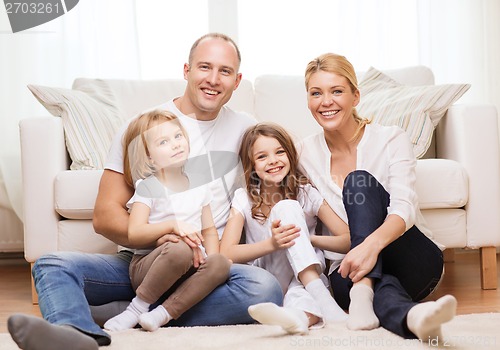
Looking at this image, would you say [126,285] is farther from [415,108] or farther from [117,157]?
[415,108]

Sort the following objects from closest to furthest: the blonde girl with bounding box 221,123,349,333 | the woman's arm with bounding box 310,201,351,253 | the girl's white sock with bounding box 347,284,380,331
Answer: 1. the girl's white sock with bounding box 347,284,380,331
2. the blonde girl with bounding box 221,123,349,333
3. the woman's arm with bounding box 310,201,351,253

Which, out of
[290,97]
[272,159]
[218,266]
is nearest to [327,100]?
[272,159]

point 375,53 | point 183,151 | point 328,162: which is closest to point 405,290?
point 328,162

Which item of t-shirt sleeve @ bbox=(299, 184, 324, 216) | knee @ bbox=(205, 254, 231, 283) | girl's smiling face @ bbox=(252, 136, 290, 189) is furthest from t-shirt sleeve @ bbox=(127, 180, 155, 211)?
t-shirt sleeve @ bbox=(299, 184, 324, 216)

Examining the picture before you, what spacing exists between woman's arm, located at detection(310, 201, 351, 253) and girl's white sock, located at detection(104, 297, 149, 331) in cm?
52

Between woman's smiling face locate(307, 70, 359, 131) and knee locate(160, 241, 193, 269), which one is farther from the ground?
woman's smiling face locate(307, 70, 359, 131)

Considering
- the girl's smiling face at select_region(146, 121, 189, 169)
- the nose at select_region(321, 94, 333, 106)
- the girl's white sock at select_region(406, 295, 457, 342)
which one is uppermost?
the nose at select_region(321, 94, 333, 106)

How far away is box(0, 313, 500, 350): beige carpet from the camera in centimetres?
156

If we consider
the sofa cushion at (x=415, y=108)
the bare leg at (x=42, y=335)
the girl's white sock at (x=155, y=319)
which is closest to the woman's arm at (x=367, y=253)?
the girl's white sock at (x=155, y=319)

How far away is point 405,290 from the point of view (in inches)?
74.6

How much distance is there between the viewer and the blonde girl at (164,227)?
5.84 ft

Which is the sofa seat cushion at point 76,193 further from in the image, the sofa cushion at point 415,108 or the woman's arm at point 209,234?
the sofa cushion at point 415,108

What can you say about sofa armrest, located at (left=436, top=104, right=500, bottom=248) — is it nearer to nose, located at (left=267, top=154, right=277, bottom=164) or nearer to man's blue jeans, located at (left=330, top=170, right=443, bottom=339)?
man's blue jeans, located at (left=330, top=170, right=443, bottom=339)

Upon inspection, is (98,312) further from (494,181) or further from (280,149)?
(494,181)
